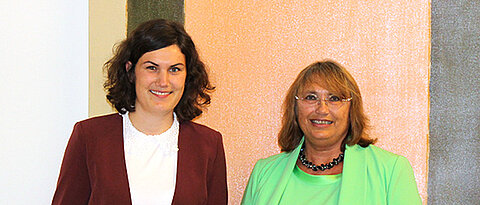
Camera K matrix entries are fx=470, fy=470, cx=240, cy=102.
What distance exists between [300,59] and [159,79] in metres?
0.94

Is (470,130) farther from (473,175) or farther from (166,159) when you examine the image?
(166,159)

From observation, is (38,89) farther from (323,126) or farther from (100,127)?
(323,126)

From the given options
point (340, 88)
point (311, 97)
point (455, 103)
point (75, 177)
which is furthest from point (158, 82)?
point (455, 103)

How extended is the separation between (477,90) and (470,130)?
20cm

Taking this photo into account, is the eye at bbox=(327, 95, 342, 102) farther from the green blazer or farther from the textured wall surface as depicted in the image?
the textured wall surface

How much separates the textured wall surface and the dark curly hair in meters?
0.52

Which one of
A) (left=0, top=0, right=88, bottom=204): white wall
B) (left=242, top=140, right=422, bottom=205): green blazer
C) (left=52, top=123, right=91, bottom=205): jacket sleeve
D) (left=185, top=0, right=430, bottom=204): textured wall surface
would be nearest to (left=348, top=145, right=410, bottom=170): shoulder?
(left=242, top=140, right=422, bottom=205): green blazer

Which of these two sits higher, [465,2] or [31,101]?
[465,2]

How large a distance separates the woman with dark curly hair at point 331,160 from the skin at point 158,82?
608 millimetres

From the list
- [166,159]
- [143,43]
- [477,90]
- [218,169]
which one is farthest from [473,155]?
[143,43]

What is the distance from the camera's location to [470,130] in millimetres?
2361

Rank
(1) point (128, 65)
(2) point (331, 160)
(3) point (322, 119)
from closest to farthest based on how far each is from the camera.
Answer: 1. (1) point (128, 65)
2. (3) point (322, 119)
3. (2) point (331, 160)

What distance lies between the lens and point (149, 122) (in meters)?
1.99

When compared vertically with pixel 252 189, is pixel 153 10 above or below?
above
